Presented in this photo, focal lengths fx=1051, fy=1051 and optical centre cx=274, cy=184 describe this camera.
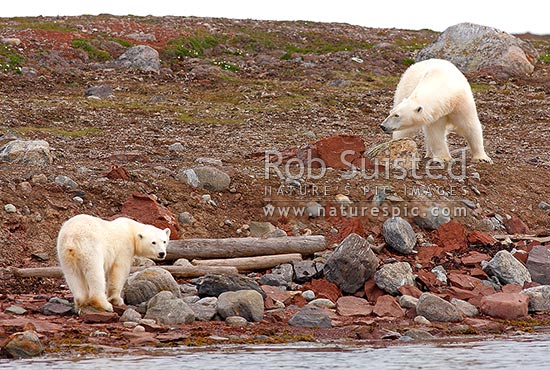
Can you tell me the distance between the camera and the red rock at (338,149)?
16.5m

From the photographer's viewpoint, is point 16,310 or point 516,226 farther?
point 516,226

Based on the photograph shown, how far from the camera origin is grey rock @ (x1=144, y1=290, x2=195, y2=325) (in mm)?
10297

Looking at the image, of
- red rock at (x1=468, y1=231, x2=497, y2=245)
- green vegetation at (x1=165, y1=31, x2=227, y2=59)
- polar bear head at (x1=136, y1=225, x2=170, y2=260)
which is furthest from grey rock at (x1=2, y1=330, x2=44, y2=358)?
green vegetation at (x1=165, y1=31, x2=227, y2=59)

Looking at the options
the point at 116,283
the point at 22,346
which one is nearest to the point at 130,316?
the point at 116,283

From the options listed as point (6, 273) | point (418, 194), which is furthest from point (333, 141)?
point (6, 273)

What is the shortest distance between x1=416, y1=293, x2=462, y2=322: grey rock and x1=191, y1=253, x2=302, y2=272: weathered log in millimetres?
2131

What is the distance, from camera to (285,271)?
12.4 m

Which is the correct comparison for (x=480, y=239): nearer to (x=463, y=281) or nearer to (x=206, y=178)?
(x=463, y=281)

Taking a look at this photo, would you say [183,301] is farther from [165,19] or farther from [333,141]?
[165,19]

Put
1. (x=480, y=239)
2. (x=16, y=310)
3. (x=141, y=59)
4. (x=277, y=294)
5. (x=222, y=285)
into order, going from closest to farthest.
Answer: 1. (x=16, y=310)
2. (x=222, y=285)
3. (x=277, y=294)
4. (x=480, y=239)
5. (x=141, y=59)

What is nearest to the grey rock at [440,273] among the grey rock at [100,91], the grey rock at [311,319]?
the grey rock at [311,319]

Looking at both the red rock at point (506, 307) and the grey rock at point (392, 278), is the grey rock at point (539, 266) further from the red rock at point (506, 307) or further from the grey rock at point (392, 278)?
the grey rock at point (392, 278)

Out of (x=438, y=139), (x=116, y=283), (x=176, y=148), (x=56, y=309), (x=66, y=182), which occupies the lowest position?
(x=56, y=309)

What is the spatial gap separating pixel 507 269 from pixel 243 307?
12.3 feet
